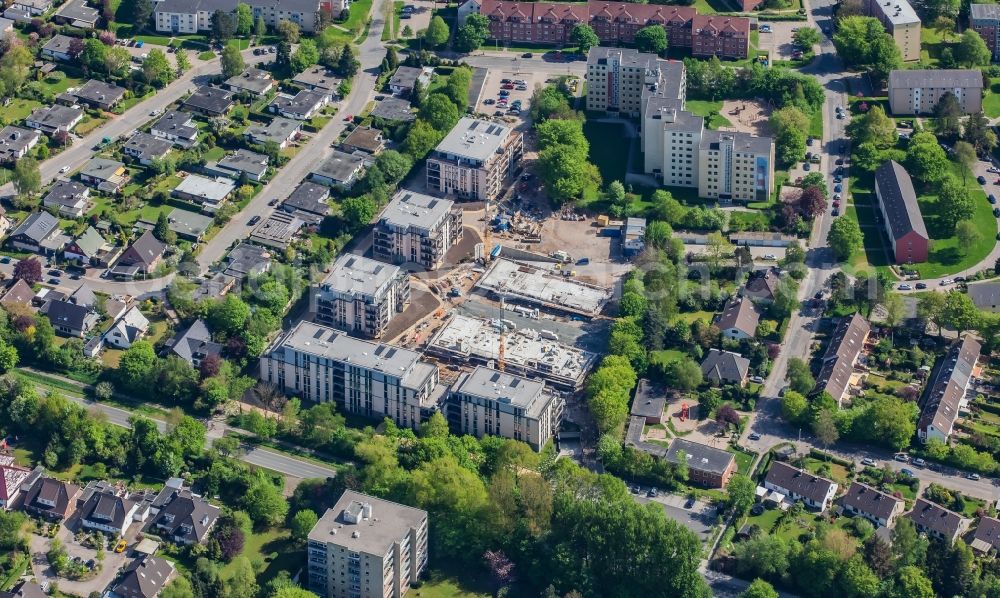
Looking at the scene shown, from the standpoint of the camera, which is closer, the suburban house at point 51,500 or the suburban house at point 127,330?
the suburban house at point 51,500

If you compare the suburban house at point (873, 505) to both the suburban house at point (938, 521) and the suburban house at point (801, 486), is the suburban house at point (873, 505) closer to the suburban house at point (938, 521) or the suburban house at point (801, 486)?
the suburban house at point (938, 521)

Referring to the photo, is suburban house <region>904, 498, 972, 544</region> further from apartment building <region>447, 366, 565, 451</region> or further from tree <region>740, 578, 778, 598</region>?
apartment building <region>447, 366, 565, 451</region>

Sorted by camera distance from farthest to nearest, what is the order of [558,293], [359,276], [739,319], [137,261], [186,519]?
[137,261]
[558,293]
[359,276]
[739,319]
[186,519]

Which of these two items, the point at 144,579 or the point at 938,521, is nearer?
the point at 144,579

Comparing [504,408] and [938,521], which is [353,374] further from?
[938,521]

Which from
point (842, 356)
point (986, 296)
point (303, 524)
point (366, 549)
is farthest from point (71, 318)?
point (986, 296)

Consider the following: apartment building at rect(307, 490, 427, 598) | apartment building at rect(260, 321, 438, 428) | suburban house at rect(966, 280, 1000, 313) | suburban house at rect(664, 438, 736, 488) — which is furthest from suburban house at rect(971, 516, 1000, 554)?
apartment building at rect(260, 321, 438, 428)

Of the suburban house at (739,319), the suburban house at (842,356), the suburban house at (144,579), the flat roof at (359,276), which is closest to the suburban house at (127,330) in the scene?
the flat roof at (359,276)
